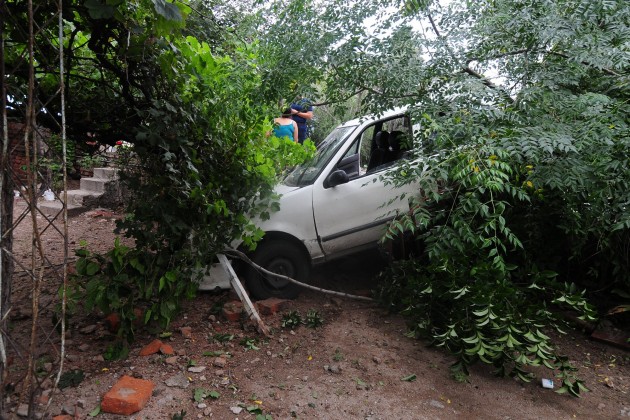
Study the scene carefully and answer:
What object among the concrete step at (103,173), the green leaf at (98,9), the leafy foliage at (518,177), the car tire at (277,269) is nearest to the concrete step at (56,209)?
the concrete step at (103,173)

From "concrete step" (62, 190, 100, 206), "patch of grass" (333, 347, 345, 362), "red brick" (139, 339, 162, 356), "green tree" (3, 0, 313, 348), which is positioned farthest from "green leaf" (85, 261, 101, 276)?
"concrete step" (62, 190, 100, 206)

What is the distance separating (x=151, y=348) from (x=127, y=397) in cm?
69

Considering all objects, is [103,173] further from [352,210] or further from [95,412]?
[95,412]

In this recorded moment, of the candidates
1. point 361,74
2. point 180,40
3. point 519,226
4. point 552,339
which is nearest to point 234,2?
point 361,74

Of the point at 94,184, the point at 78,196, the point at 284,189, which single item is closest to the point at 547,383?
the point at 284,189

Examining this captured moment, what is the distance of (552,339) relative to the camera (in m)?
4.16

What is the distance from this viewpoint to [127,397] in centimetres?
292

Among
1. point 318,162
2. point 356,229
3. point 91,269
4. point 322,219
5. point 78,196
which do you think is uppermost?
point 318,162

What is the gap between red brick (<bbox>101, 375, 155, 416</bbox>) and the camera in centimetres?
289

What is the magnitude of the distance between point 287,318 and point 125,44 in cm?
257

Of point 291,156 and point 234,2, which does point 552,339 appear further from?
point 234,2

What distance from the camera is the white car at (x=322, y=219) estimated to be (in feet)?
15.1

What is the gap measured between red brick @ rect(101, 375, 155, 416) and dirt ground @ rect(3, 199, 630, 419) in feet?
0.15

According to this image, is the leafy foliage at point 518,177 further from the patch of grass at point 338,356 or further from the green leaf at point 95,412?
the green leaf at point 95,412
